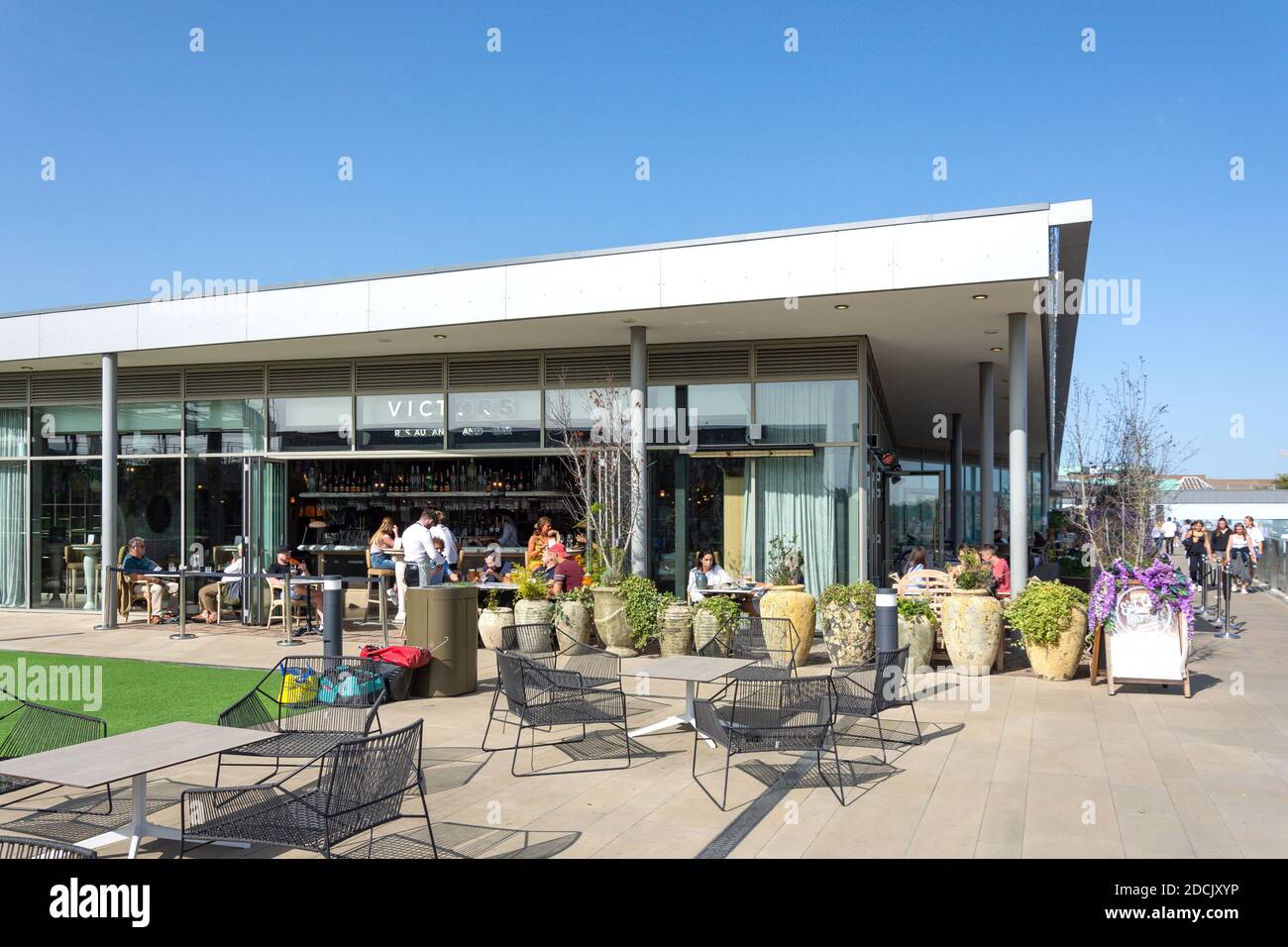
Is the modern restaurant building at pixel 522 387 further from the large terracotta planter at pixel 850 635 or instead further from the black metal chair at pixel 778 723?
the black metal chair at pixel 778 723

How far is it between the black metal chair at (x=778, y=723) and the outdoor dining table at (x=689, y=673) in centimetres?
33

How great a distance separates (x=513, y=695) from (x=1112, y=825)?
11.8 ft

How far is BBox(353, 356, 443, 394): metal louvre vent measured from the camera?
14.5m

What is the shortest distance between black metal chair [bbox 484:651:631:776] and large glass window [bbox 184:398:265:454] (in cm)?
992

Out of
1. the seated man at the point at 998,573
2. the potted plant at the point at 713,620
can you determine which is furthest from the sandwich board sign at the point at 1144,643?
the potted plant at the point at 713,620


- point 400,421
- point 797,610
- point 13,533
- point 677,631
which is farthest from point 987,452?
point 13,533

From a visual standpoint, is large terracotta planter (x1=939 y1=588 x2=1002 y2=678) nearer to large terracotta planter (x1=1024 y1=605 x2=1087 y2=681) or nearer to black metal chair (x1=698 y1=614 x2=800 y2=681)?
large terracotta planter (x1=1024 y1=605 x2=1087 y2=681)

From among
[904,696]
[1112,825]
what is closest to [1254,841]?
[1112,825]

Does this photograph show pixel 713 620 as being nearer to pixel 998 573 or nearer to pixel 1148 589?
pixel 998 573

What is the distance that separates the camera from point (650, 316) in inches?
459

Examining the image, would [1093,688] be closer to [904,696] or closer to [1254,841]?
[904,696]

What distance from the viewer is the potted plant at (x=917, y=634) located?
32.3ft

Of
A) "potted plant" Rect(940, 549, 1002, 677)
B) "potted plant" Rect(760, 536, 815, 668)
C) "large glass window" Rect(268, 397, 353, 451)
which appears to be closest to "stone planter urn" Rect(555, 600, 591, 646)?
"potted plant" Rect(760, 536, 815, 668)

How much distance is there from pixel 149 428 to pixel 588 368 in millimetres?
7755
